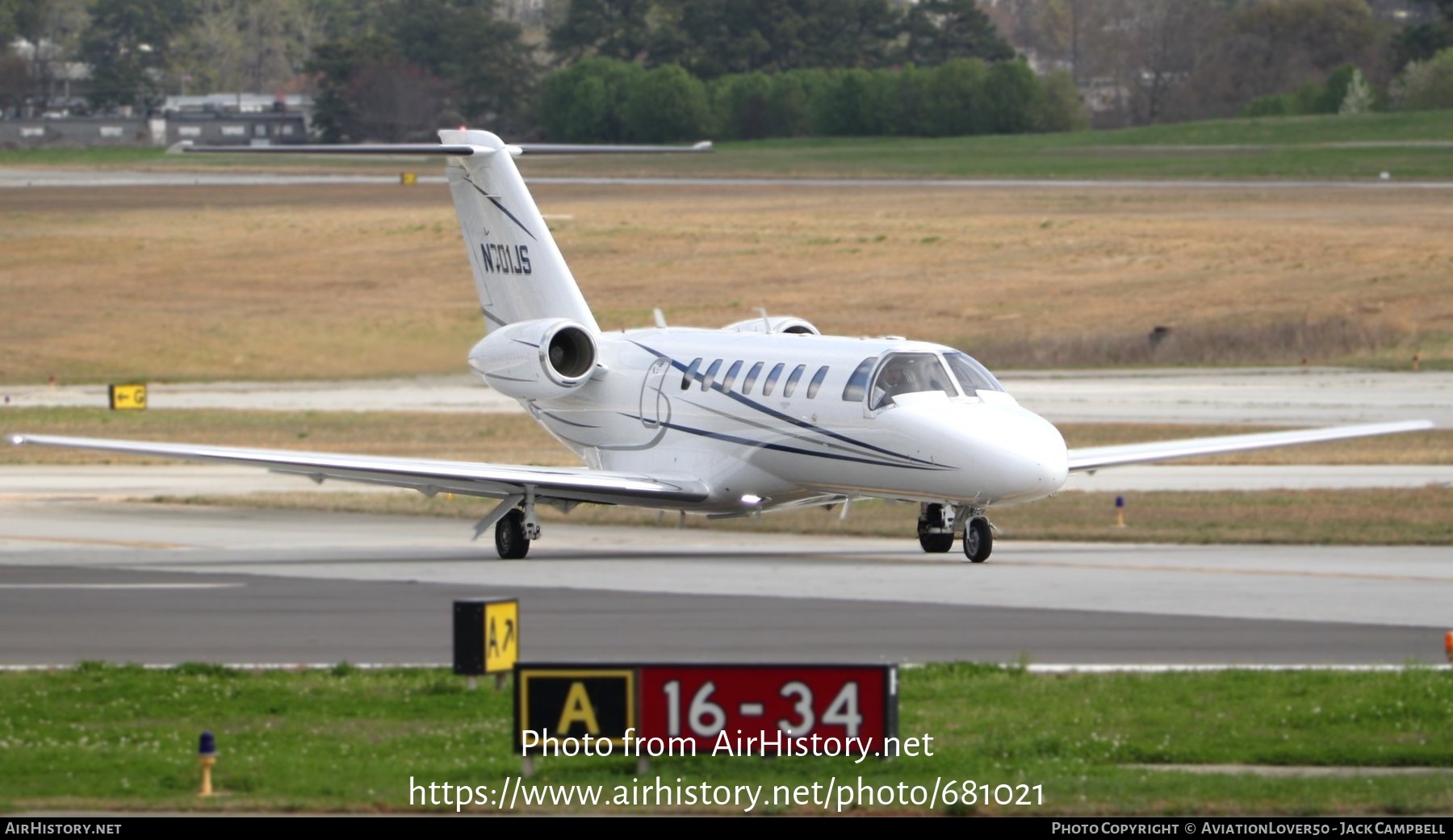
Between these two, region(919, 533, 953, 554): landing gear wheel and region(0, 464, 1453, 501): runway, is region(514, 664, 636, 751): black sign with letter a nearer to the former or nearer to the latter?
region(919, 533, 953, 554): landing gear wheel

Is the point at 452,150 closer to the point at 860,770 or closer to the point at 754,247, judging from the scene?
the point at 860,770

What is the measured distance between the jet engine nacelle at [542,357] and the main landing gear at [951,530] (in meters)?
4.86

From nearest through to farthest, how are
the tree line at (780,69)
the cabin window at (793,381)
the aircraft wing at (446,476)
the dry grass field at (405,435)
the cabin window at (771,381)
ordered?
the aircraft wing at (446,476)
the cabin window at (793,381)
the cabin window at (771,381)
the dry grass field at (405,435)
the tree line at (780,69)

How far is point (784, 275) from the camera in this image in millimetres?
69688

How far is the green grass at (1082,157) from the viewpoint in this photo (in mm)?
97688

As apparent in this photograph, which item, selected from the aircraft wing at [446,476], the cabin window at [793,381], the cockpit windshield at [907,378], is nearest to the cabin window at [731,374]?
the cabin window at [793,381]

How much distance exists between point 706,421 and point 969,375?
356 cm

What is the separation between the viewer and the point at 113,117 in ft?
496

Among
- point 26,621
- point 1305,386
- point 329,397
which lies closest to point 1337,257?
point 1305,386

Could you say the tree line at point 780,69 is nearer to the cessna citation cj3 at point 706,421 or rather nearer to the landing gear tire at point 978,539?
the cessna citation cj3 at point 706,421

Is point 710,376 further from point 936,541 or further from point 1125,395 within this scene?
point 1125,395

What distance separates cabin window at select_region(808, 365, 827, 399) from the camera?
2316cm

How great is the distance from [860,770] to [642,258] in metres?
62.3

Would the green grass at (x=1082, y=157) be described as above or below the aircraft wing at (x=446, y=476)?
above
